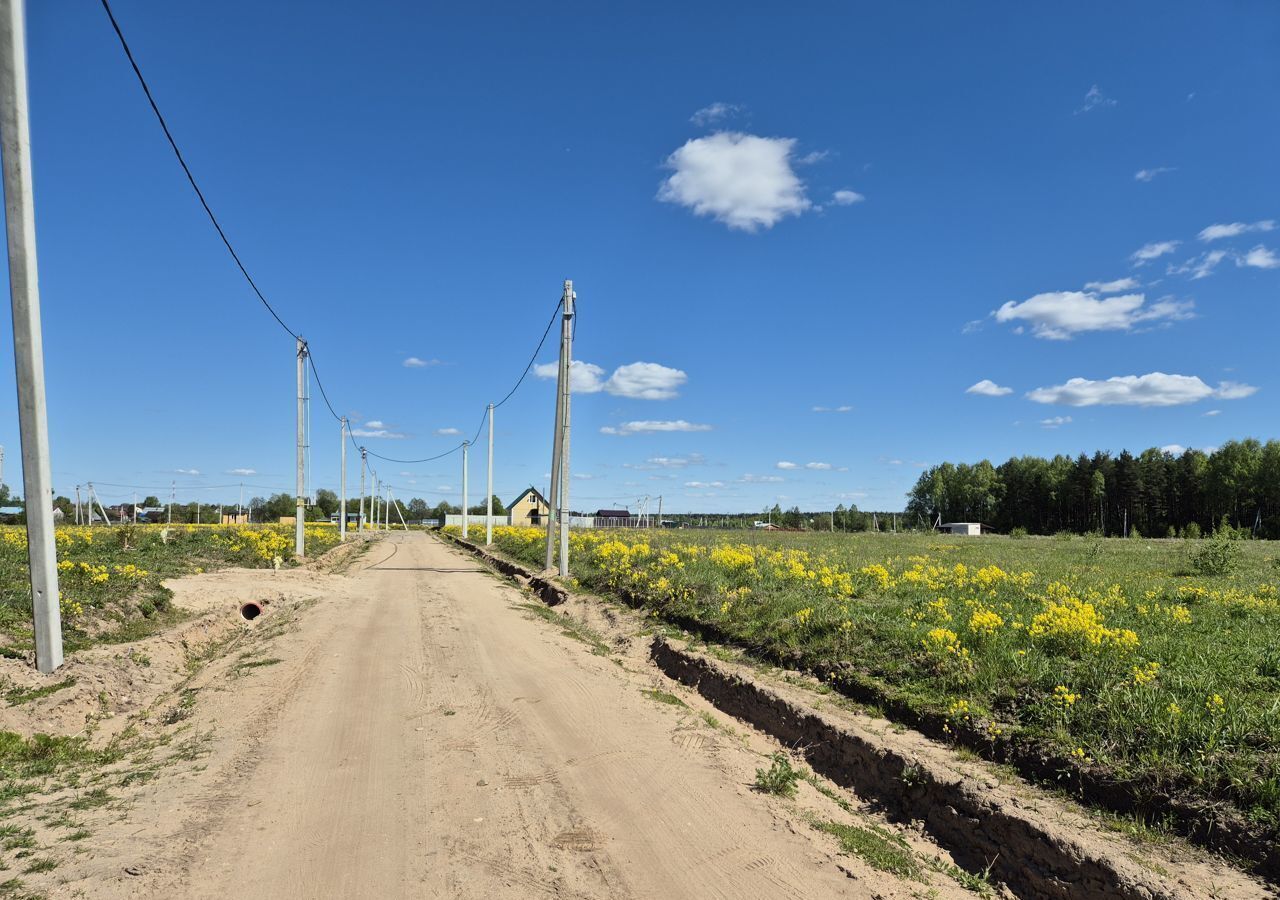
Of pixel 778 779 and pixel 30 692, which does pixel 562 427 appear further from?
pixel 778 779

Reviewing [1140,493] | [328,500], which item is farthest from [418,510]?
[1140,493]

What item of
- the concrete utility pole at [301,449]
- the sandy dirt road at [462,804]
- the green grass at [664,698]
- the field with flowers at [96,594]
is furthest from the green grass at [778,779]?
the concrete utility pole at [301,449]

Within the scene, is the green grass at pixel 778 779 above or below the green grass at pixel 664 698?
above

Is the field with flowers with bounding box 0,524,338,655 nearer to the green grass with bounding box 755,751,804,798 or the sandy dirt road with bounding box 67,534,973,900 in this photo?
the sandy dirt road with bounding box 67,534,973,900

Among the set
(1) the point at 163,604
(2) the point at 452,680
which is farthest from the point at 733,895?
(1) the point at 163,604

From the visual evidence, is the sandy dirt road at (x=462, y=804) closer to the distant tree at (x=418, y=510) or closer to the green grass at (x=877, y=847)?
the green grass at (x=877, y=847)

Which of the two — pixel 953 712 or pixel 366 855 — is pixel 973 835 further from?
pixel 366 855

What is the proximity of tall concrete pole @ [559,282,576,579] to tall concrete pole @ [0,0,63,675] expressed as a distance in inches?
500

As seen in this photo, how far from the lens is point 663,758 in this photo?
571 centimetres

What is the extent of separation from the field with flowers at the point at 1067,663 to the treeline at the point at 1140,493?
6259 centimetres

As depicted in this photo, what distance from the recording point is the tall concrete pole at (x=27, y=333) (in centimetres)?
685

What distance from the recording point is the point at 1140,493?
248 feet

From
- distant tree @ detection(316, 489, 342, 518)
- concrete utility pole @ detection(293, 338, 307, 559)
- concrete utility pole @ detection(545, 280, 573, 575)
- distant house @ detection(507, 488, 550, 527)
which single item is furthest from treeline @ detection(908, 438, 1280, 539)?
distant tree @ detection(316, 489, 342, 518)

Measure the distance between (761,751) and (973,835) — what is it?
81.9 inches
